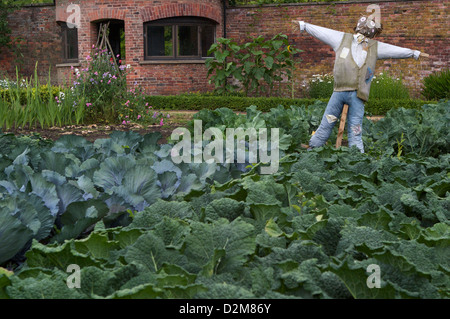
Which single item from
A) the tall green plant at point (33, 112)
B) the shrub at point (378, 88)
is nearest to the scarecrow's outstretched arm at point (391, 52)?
the tall green plant at point (33, 112)

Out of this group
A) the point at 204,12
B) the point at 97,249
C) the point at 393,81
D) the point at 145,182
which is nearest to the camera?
the point at 97,249

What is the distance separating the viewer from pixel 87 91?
8.98m

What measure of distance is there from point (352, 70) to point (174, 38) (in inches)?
455

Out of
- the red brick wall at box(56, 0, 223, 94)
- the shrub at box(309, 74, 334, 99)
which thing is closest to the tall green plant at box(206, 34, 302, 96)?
the shrub at box(309, 74, 334, 99)

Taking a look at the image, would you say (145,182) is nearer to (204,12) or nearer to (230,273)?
(230,273)

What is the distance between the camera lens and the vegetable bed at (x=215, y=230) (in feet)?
4.24

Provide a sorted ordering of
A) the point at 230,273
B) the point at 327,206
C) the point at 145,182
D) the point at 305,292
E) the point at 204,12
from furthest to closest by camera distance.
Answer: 1. the point at 204,12
2. the point at 145,182
3. the point at 327,206
4. the point at 230,273
5. the point at 305,292

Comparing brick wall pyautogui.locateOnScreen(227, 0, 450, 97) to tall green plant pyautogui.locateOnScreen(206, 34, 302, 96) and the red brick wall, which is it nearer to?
tall green plant pyautogui.locateOnScreen(206, 34, 302, 96)

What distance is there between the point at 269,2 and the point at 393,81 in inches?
193

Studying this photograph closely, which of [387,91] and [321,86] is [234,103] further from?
[387,91]

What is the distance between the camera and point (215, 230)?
1.55 meters

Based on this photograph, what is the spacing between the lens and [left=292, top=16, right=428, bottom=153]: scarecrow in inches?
219

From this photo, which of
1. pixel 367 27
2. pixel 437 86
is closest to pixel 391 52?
pixel 367 27
